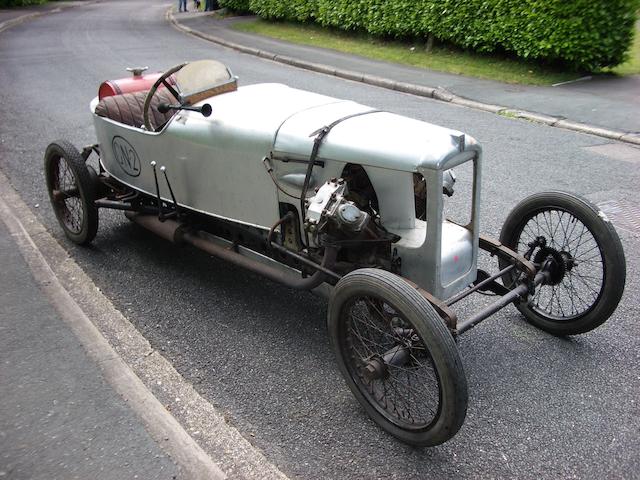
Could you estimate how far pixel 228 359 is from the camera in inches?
142

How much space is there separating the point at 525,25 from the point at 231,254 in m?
9.26

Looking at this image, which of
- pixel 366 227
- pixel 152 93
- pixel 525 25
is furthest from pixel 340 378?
pixel 525 25

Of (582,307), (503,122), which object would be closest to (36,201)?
(582,307)

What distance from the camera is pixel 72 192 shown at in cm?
502

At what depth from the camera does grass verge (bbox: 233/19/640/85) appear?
1115cm

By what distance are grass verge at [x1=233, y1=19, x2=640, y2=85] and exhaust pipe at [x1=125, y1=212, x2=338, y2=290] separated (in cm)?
848

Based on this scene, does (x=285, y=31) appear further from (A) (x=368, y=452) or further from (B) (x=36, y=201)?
(A) (x=368, y=452)

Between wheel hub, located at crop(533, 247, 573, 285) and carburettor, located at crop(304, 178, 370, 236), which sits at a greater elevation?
carburettor, located at crop(304, 178, 370, 236)

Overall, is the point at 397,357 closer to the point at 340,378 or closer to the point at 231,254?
the point at 340,378

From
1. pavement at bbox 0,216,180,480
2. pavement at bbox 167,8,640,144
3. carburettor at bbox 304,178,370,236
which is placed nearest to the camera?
pavement at bbox 0,216,180,480

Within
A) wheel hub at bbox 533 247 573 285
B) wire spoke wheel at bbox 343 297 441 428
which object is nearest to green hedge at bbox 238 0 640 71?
wheel hub at bbox 533 247 573 285

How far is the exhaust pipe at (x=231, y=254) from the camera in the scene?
3393mm

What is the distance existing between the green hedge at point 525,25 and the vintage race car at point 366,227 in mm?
7370

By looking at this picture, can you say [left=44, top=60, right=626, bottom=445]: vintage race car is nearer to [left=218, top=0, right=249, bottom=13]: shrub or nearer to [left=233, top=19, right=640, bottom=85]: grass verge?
[left=233, top=19, right=640, bottom=85]: grass verge
